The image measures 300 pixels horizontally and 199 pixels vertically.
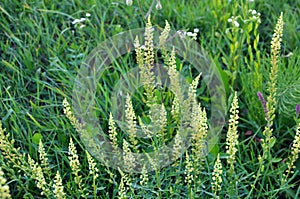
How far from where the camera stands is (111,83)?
239cm

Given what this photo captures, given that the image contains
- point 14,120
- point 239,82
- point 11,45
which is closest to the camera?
point 14,120

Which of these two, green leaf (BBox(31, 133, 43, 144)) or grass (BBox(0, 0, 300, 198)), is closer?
grass (BBox(0, 0, 300, 198))

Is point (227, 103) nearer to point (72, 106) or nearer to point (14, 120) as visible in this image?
point (72, 106)

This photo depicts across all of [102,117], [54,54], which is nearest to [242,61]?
[102,117]

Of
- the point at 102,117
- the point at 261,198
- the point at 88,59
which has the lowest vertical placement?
the point at 261,198

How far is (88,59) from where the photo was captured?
2488 mm

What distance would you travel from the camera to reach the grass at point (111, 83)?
1852 mm

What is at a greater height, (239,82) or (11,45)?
(11,45)

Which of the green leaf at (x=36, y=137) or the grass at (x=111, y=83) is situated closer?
the grass at (x=111, y=83)

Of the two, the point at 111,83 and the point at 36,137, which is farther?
the point at 111,83

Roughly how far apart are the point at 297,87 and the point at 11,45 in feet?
5.19

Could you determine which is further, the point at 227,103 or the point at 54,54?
the point at 54,54

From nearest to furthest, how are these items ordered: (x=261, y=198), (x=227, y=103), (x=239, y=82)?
1. (x=261, y=198)
2. (x=227, y=103)
3. (x=239, y=82)

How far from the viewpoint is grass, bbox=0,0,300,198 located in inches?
72.9
